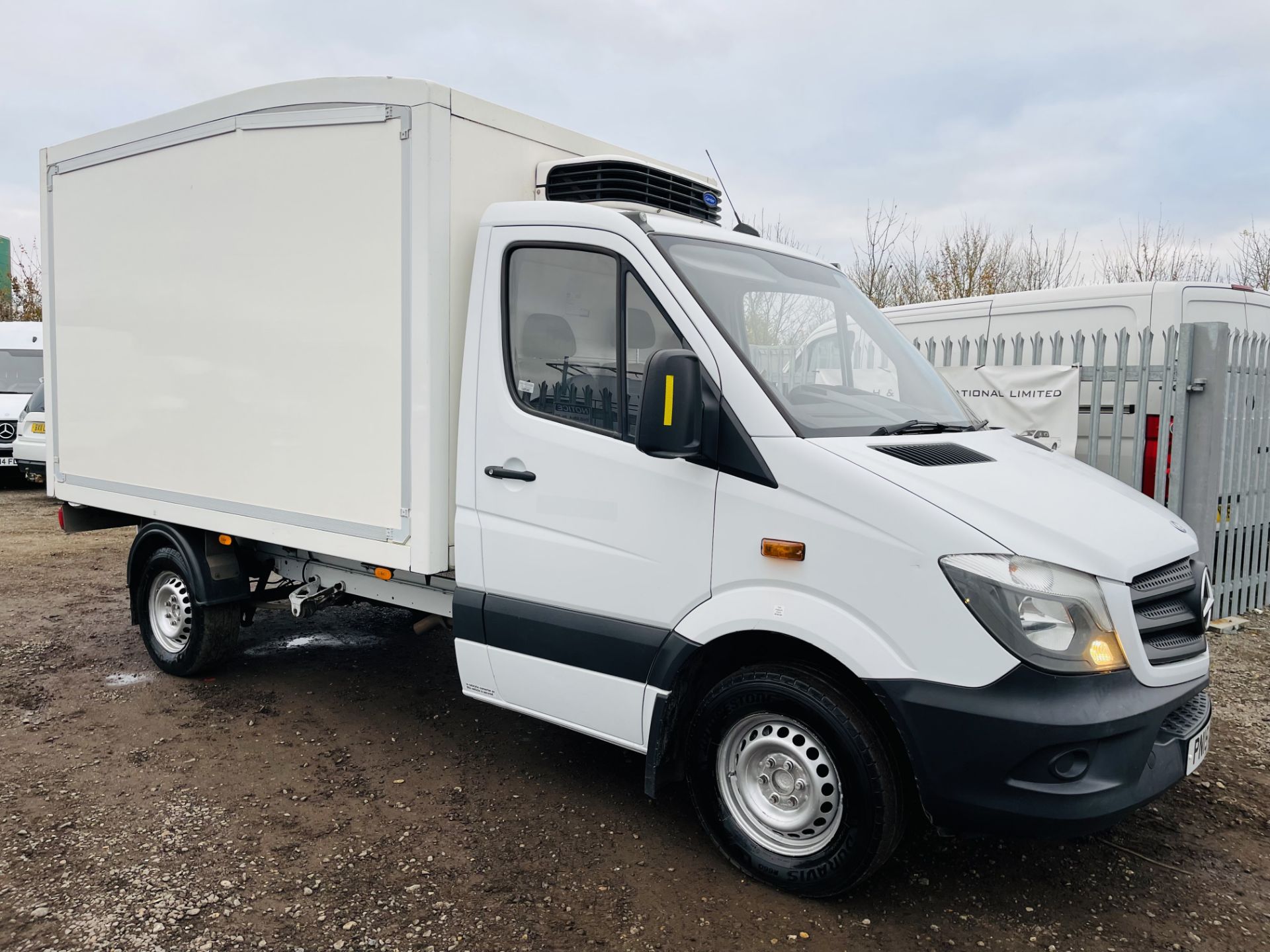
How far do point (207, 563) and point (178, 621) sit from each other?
2.01 feet

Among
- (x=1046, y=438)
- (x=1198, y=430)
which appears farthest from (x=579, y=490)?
(x=1198, y=430)

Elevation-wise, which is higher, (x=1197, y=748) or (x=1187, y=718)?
(x=1187, y=718)

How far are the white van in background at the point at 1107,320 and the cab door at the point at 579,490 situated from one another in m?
4.32

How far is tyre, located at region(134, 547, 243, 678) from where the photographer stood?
216 inches

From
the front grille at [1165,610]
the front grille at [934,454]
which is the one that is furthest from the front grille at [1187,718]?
the front grille at [934,454]

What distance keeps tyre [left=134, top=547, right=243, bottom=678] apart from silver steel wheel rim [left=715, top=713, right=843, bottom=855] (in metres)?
3.48

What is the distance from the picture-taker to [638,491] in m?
3.50

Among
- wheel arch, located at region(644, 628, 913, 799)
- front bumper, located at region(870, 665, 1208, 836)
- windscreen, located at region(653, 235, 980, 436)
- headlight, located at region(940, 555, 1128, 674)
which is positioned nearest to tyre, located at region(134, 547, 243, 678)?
wheel arch, located at region(644, 628, 913, 799)

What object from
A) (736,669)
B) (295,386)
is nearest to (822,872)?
(736,669)

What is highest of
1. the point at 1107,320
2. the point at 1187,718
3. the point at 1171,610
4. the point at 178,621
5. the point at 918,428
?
the point at 1107,320

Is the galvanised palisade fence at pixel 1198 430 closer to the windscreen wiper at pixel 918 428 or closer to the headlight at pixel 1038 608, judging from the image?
the windscreen wiper at pixel 918 428

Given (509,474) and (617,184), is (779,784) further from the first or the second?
(617,184)

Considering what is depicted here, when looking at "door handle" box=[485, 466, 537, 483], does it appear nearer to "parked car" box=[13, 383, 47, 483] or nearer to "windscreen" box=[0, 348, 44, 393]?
"parked car" box=[13, 383, 47, 483]

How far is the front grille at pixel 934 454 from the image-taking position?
10.5 ft
